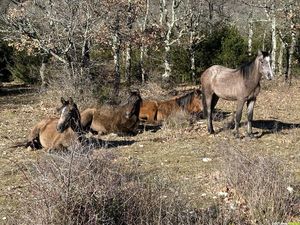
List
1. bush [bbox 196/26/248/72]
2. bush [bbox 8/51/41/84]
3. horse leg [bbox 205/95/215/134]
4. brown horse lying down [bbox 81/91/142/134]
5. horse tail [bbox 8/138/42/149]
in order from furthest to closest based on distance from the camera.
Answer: bush [bbox 8/51/41/84] < bush [bbox 196/26/248/72] < horse leg [bbox 205/95/215/134] < brown horse lying down [bbox 81/91/142/134] < horse tail [bbox 8/138/42/149]

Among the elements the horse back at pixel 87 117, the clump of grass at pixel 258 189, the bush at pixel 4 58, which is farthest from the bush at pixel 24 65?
the clump of grass at pixel 258 189

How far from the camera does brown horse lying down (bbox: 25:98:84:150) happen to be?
10.1 metres

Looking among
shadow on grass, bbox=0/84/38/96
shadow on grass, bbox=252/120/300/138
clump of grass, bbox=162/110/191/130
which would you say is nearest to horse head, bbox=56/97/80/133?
clump of grass, bbox=162/110/191/130

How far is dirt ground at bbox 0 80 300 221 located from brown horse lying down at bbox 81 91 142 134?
0.29 metres

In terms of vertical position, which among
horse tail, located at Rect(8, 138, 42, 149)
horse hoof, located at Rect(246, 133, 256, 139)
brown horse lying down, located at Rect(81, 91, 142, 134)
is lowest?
horse hoof, located at Rect(246, 133, 256, 139)

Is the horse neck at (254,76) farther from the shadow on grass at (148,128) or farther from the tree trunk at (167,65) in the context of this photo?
the tree trunk at (167,65)

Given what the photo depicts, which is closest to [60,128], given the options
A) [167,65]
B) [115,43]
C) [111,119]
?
[111,119]

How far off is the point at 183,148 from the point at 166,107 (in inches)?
140

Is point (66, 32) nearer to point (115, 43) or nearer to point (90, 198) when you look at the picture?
point (115, 43)

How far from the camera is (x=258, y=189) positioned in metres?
6.10

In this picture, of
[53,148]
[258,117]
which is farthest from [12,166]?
[258,117]

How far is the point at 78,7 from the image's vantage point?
16906 mm

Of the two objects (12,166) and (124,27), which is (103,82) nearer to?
(124,27)

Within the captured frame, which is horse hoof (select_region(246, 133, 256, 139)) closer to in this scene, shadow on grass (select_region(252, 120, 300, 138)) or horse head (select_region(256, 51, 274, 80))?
shadow on grass (select_region(252, 120, 300, 138))
